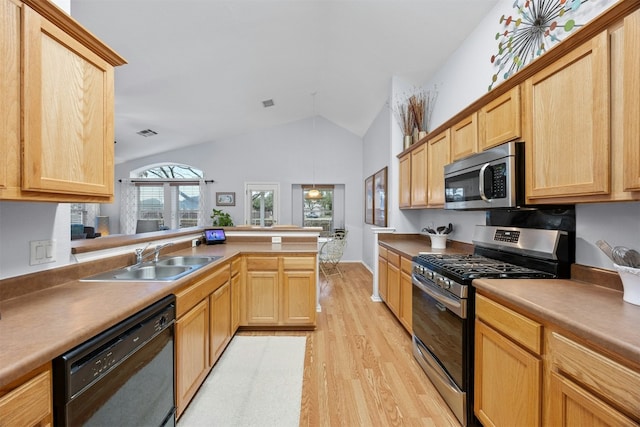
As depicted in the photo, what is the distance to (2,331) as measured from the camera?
0.89 meters

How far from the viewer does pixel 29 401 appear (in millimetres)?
755

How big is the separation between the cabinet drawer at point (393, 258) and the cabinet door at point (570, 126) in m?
1.50

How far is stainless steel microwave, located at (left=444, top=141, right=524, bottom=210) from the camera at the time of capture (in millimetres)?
1686

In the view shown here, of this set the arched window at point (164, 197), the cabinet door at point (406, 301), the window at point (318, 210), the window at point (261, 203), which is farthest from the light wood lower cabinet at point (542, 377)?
the arched window at point (164, 197)

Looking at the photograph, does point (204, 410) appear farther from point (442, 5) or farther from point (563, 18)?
point (442, 5)

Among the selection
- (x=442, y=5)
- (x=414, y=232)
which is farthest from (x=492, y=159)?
(x=414, y=232)

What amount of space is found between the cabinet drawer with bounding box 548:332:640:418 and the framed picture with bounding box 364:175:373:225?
4.73m

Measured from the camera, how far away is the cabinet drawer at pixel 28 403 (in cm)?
69

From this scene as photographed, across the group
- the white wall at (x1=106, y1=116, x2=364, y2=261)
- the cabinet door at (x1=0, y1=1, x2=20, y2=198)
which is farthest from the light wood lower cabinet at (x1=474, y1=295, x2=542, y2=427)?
the white wall at (x1=106, y1=116, x2=364, y2=261)

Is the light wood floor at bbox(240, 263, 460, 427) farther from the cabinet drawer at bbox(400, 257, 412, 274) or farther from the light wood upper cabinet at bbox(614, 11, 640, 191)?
the light wood upper cabinet at bbox(614, 11, 640, 191)

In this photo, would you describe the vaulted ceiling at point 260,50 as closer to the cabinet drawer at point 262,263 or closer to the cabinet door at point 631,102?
the cabinet door at point 631,102

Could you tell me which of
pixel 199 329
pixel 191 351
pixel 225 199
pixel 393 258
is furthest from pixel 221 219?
pixel 191 351

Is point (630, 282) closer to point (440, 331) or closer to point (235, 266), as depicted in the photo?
point (440, 331)

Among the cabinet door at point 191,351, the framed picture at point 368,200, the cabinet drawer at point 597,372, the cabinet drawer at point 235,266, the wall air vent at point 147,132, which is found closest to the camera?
the cabinet drawer at point 597,372
